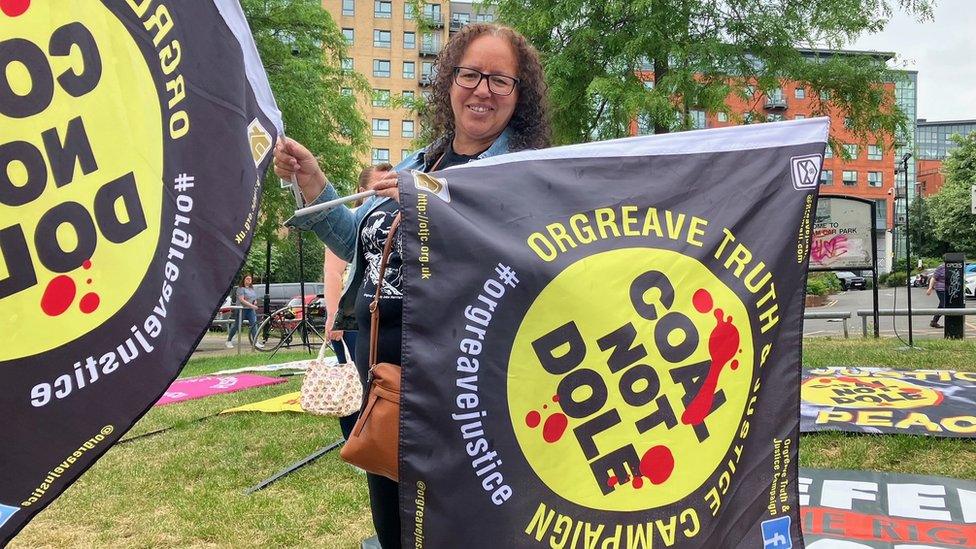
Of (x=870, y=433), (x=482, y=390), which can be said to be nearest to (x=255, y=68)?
(x=482, y=390)

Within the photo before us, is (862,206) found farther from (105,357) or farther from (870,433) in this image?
(105,357)

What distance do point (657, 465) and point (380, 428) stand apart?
0.69 metres

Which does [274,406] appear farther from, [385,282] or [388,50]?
[388,50]

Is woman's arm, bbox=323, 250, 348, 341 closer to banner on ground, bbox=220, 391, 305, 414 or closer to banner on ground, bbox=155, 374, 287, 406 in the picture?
banner on ground, bbox=220, 391, 305, 414

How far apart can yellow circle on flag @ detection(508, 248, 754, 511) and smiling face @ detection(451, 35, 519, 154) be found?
49 cm

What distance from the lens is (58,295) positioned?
1.05 m

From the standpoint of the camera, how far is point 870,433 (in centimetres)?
421

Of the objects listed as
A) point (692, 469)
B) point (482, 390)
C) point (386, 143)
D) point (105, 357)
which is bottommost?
point (692, 469)

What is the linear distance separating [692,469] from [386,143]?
53.4 meters

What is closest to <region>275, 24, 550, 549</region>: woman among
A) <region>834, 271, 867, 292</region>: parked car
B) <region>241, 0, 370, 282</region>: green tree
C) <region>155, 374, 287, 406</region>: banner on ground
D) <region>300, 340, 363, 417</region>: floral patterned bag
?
<region>300, 340, 363, 417</region>: floral patterned bag

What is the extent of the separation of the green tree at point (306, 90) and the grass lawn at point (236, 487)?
307 inches

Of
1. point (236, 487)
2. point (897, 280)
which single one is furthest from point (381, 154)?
point (236, 487)

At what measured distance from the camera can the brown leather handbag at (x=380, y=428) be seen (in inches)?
61.2

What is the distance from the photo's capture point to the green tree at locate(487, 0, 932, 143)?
32.0ft
